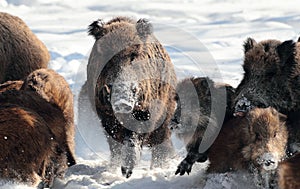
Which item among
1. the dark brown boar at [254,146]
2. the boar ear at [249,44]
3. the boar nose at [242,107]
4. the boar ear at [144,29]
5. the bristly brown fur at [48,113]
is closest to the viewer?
the dark brown boar at [254,146]

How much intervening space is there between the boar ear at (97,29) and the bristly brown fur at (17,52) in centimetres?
190

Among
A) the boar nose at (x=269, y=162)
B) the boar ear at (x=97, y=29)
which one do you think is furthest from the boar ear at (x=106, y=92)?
the boar nose at (x=269, y=162)

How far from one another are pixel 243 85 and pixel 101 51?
7.23 feet

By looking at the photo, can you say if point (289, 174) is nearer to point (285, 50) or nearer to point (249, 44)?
point (285, 50)

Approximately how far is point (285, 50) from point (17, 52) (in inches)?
197

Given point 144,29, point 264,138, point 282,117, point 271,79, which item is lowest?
point 264,138

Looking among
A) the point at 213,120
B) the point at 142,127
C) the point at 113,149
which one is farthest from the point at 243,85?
the point at 113,149

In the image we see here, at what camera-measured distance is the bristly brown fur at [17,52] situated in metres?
10.0

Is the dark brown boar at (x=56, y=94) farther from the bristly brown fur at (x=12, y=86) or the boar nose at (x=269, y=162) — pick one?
the boar nose at (x=269, y=162)

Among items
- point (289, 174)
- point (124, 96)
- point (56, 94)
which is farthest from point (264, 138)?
point (56, 94)

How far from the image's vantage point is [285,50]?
738 cm

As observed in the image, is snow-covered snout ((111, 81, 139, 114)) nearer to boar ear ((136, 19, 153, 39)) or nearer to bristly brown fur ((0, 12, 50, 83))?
boar ear ((136, 19, 153, 39))

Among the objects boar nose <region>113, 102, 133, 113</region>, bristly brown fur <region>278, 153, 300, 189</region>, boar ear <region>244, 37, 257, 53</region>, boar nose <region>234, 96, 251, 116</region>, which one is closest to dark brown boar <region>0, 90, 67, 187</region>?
boar nose <region>113, 102, 133, 113</region>

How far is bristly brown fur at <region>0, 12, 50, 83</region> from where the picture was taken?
10.0 metres
